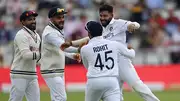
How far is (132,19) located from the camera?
25.2 metres

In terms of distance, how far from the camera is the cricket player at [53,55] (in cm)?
1316

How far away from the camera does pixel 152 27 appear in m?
24.7

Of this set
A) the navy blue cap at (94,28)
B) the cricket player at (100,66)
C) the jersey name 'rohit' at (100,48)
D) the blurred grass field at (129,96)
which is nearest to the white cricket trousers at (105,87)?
the cricket player at (100,66)

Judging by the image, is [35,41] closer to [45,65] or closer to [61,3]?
[45,65]

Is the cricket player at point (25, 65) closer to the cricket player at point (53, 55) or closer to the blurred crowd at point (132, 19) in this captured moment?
the cricket player at point (53, 55)

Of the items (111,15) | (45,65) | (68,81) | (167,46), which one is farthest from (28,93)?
(167,46)

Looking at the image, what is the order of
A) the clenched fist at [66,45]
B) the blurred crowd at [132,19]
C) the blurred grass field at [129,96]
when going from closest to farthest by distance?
the clenched fist at [66,45], the blurred grass field at [129,96], the blurred crowd at [132,19]

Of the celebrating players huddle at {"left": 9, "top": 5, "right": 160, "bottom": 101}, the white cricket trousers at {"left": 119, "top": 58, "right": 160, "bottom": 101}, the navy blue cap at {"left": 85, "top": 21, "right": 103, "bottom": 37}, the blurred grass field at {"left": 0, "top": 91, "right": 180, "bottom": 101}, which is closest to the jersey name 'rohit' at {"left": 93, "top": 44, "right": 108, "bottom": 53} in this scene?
the navy blue cap at {"left": 85, "top": 21, "right": 103, "bottom": 37}

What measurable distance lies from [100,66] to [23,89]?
7.85ft

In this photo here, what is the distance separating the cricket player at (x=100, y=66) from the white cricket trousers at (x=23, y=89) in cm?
206

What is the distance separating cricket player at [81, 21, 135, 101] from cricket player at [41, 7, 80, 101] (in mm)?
1677

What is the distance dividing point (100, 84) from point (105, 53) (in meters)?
0.56

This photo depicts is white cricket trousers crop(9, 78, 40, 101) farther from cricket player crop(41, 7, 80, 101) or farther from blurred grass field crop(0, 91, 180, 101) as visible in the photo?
blurred grass field crop(0, 91, 180, 101)

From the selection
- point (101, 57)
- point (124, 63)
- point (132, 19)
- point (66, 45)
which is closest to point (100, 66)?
point (101, 57)
